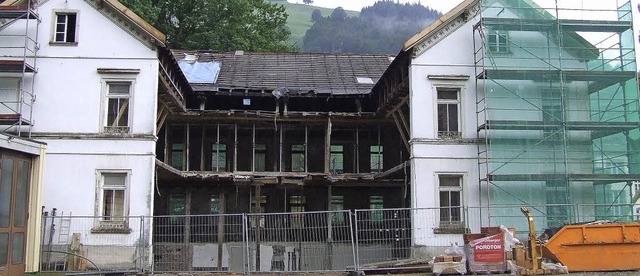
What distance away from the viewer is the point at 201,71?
96.0 ft

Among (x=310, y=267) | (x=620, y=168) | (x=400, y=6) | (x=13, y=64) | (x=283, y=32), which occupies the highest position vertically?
(x=400, y=6)

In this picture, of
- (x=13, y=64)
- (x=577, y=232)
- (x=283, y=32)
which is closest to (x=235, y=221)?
(x=13, y=64)

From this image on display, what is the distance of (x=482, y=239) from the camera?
55.7ft

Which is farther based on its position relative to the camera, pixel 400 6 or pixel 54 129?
pixel 400 6

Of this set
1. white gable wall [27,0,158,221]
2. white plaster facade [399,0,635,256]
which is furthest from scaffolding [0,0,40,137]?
white plaster facade [399,0,635,256]

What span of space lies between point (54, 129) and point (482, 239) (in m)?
14.3

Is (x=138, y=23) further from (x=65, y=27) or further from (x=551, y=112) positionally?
(x=551, y=112)

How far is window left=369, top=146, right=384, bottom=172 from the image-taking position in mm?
29219

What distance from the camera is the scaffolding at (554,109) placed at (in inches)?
851

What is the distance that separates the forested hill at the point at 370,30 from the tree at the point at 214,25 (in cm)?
6229

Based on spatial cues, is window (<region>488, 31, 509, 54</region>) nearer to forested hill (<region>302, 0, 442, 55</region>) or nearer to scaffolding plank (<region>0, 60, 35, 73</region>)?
scaffolding plank (<region>0, 60, 35, 73</region>)

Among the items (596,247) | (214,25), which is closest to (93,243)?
(596,247)

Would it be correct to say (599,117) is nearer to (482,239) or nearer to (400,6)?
(482,239)

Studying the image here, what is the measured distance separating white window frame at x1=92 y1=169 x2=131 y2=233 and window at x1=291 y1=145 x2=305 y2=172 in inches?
367
